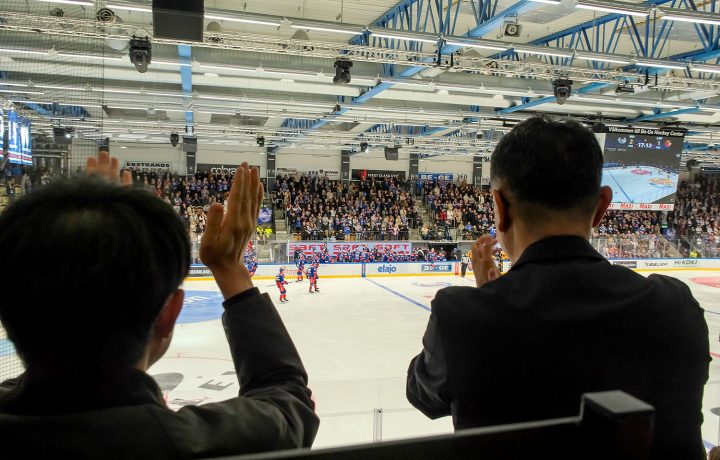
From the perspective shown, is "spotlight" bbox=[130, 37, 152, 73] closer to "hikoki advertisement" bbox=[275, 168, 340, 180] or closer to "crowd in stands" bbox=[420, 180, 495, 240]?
"crowd in stands" bbox=[420, 180, 495, 240]

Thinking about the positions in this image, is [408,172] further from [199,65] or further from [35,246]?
[35,246]

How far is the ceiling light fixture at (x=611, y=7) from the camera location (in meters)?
7.11

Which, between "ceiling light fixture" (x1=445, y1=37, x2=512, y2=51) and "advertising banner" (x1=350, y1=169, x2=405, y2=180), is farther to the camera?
"advertising banner" (x1=350, y1=169, x2=405, y2=180)

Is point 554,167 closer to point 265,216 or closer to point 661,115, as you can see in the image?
point 661,115

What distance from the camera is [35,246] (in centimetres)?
67

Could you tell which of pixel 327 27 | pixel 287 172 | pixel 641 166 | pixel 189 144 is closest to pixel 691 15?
pixel 327 27

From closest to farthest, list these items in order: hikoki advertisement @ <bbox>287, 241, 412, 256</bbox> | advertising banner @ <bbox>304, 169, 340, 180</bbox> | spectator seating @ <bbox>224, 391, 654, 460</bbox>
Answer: spectator seating @ <bbox>224, 391, 654, 460</bbox>
hikoki advertisement @ <bbox>287, 241, 412, 256</bbox>
advertising banner @ <bbox>304, 169, 340, 180</bbox>

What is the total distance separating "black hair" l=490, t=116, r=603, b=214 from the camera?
43.8 inches

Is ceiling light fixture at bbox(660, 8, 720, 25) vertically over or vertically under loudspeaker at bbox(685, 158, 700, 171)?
over

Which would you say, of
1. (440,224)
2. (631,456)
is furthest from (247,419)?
(440,224)

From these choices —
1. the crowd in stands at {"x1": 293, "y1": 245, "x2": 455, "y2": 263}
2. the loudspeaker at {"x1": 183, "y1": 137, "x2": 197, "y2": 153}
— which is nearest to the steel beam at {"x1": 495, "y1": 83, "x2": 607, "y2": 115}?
the crowd in stands at {"x1": 293, "y1": 245, "x2": 455, "y2": 263}

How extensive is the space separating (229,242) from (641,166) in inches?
537

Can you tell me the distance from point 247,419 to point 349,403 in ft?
14.2

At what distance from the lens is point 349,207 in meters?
27.2
